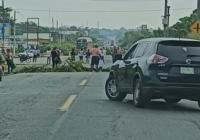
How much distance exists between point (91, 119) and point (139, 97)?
6.86 ft

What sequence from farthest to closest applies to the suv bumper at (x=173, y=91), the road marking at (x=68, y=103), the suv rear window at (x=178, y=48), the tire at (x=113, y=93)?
the tire at (x=113, y=93) < the road marking at (x=68, y=103) < the suv rear window at (x=178, y=48) < the suv bumper at (x=173, y=91)

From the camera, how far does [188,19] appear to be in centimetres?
6034

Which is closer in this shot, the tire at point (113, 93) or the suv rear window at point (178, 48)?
the suv rear window at point (178, 48)

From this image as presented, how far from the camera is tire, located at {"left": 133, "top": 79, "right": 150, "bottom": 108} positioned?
466 inches

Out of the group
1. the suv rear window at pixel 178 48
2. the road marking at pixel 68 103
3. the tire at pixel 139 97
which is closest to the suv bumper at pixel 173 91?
the tire at pixel 139 97

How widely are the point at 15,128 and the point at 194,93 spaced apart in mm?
4428

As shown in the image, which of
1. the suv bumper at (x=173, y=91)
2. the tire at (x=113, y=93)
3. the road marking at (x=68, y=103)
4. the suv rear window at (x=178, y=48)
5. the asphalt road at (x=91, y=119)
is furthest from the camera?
the tire at (x=113, y=93)

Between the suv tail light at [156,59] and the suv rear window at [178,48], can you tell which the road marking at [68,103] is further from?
the suv rear window at [178,48]

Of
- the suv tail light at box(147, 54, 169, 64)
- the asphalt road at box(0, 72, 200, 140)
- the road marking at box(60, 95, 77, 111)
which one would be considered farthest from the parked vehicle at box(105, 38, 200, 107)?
the road marking at box(60, 95, 77, 111)

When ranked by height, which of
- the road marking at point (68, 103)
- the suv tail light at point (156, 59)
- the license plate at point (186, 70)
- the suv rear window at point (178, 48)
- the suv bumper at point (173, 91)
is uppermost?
the suv rear window at point (178, 48)

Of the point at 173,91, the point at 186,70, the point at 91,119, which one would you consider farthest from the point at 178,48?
the point at 91,119

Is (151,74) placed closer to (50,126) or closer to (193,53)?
(193,53)

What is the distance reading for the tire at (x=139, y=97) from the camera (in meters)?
11.8

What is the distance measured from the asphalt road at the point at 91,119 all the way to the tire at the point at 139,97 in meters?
0.18
